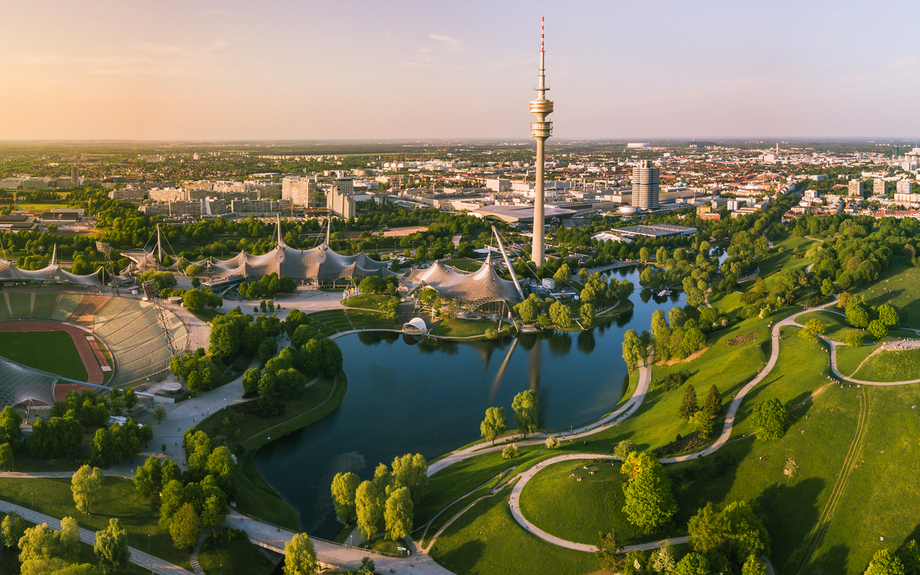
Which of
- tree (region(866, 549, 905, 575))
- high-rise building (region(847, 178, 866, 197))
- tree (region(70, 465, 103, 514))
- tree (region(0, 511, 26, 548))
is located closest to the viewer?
tree (region(866, 549, 905, 575))

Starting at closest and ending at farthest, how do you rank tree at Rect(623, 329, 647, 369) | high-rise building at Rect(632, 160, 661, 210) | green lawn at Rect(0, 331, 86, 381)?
green lawn at Rect(0, 331, 86, 381) < tree at Rect(623, 329, 647, 369) < high-rise building at Rect(632, 160, 661, 210)

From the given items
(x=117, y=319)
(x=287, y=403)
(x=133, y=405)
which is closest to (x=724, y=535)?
(x=287, y=403)

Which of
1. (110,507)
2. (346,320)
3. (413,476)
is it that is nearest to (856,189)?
(346,320)

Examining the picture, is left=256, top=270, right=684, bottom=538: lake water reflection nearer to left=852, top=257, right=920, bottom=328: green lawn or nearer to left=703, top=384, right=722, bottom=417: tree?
left=703, top=384, right=722, bottom=417: tree

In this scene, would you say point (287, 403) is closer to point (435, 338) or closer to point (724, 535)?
point (435, 338)

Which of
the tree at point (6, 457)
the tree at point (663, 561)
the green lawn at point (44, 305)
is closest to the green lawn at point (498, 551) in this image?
the tree at point (663, 561)

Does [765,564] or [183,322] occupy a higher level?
[183,322]

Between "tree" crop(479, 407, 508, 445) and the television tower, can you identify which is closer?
"tree" crop(479, 407, 508, 445)

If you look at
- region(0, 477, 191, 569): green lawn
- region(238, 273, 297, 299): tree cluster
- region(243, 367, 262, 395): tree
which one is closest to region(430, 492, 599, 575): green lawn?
region(0, 477, 191, 569): green lawn
